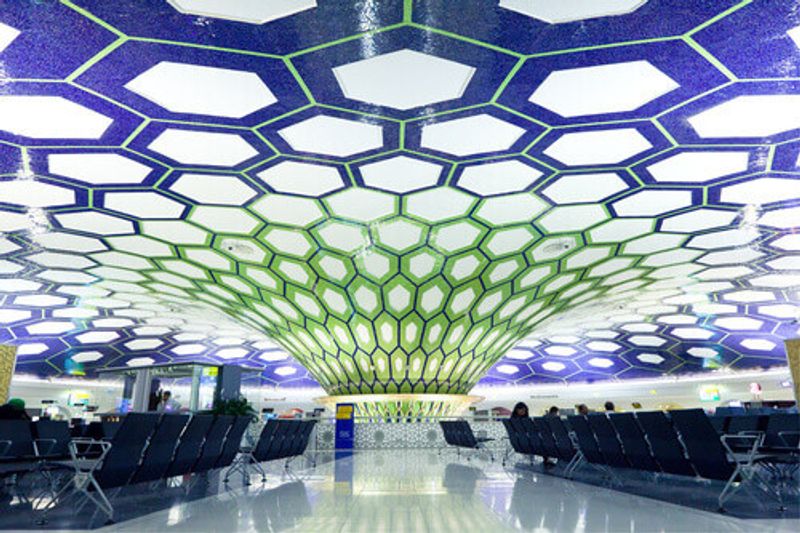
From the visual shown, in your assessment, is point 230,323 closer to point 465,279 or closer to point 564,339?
point 465,279

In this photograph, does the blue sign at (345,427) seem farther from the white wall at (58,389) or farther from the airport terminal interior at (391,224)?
the white wall at (58,389)

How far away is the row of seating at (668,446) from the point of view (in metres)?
4.86

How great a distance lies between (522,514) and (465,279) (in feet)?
43.4

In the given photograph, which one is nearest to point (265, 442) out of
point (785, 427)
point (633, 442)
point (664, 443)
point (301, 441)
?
point (301, 441)

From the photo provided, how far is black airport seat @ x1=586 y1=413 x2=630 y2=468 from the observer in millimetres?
6520

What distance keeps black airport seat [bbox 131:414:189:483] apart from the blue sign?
13065 millimetres

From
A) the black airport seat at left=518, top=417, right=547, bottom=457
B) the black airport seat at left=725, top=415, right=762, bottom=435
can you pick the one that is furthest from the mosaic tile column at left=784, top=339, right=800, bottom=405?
the black airport seat at left=725, top=415, right=762, bottom=435

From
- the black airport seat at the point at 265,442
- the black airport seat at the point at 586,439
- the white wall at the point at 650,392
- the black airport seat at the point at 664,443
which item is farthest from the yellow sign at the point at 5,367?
the white wall at the point at 650,392

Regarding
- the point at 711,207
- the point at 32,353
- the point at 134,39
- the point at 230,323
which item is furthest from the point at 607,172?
the point at 32,353

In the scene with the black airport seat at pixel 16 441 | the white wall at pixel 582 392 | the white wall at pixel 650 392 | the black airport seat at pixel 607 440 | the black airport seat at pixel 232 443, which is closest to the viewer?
the black airport seat at pixel 16 441

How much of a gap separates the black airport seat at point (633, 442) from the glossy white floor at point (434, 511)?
16.3 inches

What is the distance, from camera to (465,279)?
58.3 feet

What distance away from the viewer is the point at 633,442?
6.08 metres

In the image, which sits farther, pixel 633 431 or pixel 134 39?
pixel 134 39
